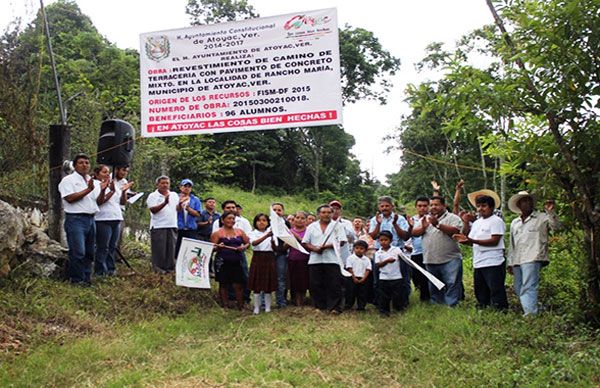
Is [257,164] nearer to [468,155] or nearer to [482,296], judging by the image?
[468,155]

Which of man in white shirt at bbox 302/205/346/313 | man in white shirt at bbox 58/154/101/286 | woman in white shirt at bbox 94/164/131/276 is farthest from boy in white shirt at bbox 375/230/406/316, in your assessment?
man in white shirt at bbox 58/154/101/286

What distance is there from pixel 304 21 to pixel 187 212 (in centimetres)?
331

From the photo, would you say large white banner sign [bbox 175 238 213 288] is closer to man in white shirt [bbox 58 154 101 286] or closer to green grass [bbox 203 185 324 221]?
man in white shirt [bbox 58 154 101 286]

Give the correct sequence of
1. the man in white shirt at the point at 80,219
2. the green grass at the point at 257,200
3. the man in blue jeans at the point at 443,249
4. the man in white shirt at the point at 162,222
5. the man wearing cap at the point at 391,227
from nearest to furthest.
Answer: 1. the man in white shirt at the point at 80,219
2. the man in blue jeans at the point at 443,249
3. the man wearing cap at the point at 391,227
4. the man in white shirt at the point at 162,222
5. the green grass at the point at 257,200

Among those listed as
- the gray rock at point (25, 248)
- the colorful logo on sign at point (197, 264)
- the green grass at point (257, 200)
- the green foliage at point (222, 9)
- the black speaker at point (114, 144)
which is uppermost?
the green foliage at point (222, 9)

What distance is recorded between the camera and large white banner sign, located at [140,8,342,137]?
24.3 ft

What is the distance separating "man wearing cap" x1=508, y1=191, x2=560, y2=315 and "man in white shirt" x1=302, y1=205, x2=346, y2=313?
216 cm

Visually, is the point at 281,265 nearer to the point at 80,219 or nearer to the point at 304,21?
the point at 80,219

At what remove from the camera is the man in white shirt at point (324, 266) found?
7352mm

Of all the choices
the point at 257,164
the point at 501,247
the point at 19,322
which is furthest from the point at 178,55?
the point at 257,164

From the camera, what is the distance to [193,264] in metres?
7.38

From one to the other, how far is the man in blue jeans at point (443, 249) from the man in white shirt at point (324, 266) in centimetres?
117

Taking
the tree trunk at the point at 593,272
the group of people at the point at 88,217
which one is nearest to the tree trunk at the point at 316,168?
the group of people at the point at 88,217

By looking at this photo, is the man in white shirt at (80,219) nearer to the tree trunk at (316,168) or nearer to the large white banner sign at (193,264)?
the large white banner sign at (193,264)
